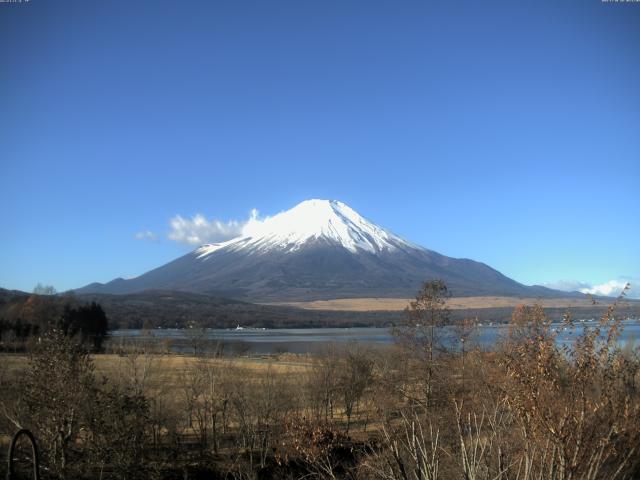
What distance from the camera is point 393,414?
33719 mm

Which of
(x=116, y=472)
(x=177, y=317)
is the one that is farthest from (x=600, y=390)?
(x=177, y=317)

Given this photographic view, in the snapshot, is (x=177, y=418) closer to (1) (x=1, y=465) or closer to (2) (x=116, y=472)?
(1) (x=1, y=465)

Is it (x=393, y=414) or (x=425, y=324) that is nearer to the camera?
(x=425, y=324)

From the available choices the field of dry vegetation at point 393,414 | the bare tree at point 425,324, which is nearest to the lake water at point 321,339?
the field of dry vegetation at point 393,414

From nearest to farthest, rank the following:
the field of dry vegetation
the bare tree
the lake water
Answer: the field of dry vegetation, the lake water, the bare tree

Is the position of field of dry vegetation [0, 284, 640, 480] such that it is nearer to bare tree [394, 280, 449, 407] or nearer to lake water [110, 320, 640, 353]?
bare tree [394, 280, 449, 407]

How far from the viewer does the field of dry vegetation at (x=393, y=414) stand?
7637 mm

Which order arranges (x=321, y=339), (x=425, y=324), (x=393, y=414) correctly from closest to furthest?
(x=425, y=324), (x=393, y=414), (x=321, y=339)

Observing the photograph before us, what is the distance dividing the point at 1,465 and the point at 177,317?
154 meters

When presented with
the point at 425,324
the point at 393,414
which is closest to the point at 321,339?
the point at 393,414

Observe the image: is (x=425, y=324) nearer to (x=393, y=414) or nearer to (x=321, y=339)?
(x=393, y=414)

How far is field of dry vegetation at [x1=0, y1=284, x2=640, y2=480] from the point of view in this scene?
7637mm

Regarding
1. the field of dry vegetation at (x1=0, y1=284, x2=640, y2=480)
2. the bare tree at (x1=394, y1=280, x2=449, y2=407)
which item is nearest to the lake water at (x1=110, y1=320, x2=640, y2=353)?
the field of dry vegetation at (x1=0, y1=284, x2=640, y2=480)

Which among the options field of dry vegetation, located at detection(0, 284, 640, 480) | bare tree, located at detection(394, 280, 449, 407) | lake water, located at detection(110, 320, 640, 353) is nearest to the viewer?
field of dry vegetation, located at detection(0, 284, 640, 480)
